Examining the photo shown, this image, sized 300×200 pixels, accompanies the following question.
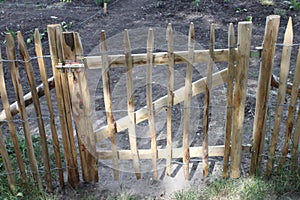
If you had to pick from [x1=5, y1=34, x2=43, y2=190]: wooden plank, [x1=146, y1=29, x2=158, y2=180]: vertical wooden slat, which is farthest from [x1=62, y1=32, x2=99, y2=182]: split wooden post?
[x1=146, y1=29, x2=158, y2=180]: vertical wooden slat

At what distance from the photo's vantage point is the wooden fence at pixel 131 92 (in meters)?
2.74

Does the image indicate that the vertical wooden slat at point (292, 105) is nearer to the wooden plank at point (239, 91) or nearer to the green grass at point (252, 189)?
the green grass at point (252, 189)

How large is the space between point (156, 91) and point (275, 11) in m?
4.25

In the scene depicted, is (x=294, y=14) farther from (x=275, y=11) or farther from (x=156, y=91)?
(x=156, y=91)

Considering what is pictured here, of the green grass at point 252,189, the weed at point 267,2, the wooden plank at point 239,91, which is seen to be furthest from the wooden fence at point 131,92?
the weed at point 267,2

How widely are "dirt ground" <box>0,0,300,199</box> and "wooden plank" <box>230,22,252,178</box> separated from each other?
260 mm

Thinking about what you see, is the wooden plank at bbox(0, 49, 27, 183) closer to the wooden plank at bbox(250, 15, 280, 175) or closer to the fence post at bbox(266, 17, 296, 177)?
the wooden plank at bbox(250, 15, 280, 175)

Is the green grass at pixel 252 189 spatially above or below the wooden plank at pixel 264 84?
below

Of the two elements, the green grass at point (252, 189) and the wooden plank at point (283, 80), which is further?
the green grass at point (252, 189)

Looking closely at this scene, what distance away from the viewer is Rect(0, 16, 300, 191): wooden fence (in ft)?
9.00

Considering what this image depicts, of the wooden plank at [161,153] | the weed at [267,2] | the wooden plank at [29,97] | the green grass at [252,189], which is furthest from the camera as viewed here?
the weed at [267,2]

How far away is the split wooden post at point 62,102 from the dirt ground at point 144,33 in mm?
221

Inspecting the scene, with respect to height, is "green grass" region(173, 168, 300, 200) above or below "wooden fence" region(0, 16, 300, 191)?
below

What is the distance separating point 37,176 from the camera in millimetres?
3172
